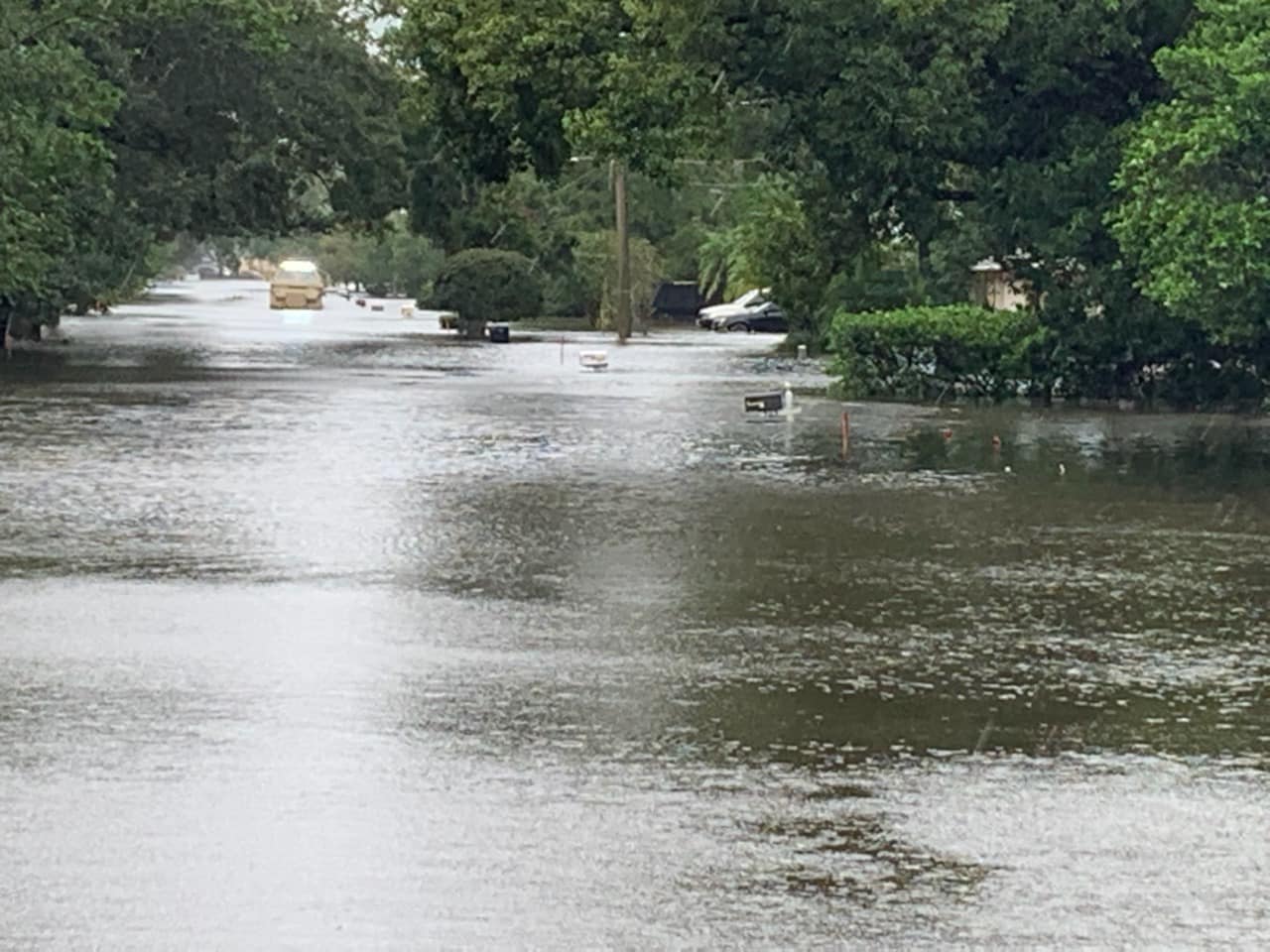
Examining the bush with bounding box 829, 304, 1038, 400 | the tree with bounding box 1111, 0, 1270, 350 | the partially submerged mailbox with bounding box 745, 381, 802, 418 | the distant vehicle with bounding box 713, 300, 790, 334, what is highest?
the tree with bounding box 1111, 0, 1270, 350

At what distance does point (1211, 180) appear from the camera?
1180 inches

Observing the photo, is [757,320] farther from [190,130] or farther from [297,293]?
[190,130]

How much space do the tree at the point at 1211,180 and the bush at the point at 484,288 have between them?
149 feet

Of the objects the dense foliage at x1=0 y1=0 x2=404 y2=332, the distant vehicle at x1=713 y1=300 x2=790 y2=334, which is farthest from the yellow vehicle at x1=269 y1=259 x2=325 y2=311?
the dense foliage at x1=0 y1=0 x2=404 y2=332

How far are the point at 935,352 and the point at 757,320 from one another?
142 ft

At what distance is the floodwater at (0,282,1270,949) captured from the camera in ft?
25.7

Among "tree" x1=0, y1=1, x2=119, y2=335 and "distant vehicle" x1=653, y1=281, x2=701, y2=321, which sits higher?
"tree" x1=0, y1=1, x2=119, y2=335

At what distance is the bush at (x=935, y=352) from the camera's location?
38.2m

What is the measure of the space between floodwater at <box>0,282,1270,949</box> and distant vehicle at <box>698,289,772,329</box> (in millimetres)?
56796

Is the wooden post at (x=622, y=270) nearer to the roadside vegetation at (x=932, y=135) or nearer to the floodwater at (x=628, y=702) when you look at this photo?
the roadside vegetation at (x=932, y=135)

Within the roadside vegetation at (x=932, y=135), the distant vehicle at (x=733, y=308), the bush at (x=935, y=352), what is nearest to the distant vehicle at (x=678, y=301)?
the distant vehicle at (x=733, y=308)

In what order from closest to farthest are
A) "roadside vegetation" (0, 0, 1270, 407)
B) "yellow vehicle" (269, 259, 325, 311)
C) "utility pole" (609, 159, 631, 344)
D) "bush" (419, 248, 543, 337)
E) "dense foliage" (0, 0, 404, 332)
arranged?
"roadside vegetation" (0, 0, 1270, 407) < "dense foliage" (0, 0, 404, 332) < "utility pole" (609, 159, 631, 344) < "bush" (419, 248, 543, 337) < "yellow vehicle" (269, 259, 325, 311)

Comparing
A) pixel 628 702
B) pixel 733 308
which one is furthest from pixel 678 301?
pixel 628 702

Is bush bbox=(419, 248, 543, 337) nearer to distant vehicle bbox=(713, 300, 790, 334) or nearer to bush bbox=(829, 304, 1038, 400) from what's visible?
distant vehicle bbox=(713, 300, 790, 334)
